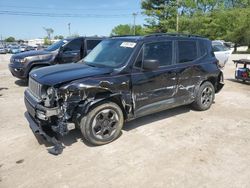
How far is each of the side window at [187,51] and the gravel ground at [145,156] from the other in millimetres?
1356

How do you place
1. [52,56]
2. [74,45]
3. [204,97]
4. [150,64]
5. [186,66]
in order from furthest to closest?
[74,45] → [52,56] → [204,97] → [186,66] → [150,64]

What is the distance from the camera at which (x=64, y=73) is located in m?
4.08

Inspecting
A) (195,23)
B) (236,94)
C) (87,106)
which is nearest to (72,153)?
(87,106)

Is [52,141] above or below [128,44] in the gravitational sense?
below

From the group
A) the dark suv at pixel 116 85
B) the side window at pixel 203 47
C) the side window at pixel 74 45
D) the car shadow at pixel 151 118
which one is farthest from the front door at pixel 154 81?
the side window at pixel 74 45

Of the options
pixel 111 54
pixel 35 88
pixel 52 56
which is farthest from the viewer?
pixel 52 56

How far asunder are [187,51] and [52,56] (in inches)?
221

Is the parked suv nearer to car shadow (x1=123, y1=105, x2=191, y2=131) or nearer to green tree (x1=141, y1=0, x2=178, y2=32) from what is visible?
car shadow (x1=123, y1=105, x2=191, y2=131)

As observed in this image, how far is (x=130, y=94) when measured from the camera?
172 inches

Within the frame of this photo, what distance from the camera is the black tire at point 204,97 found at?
5.82m

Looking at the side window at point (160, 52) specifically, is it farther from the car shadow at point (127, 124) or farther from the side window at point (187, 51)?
the car shadow at point (127, 124)

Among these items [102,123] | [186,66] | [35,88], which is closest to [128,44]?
[186,66]

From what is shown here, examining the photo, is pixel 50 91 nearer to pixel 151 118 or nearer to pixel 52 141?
pixel 52 141

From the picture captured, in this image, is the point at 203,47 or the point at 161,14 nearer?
the point at 203,47
